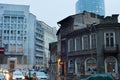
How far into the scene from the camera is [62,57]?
5091 cm

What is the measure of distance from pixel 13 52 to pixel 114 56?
71.1m

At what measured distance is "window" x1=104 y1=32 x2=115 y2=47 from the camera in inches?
1575

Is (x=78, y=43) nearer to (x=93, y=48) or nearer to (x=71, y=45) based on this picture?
(x=71, y=45)

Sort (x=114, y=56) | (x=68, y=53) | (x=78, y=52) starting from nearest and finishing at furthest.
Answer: (x=114, y=56), (x=78, y=52), (x=68, y=53)

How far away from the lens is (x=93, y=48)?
41.5 metres

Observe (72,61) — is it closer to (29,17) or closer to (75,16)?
(75,16)

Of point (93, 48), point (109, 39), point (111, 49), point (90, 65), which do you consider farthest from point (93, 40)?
point (90, 65)

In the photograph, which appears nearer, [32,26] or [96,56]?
[96,56]

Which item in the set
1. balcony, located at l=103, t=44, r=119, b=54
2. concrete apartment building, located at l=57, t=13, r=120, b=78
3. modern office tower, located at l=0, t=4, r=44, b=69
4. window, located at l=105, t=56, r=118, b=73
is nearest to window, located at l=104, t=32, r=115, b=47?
concrete apartment building, located at l=57, t=13, r=120, b=78

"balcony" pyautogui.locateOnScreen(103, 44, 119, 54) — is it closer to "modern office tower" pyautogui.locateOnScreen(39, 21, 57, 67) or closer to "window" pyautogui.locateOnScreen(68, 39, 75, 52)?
"window" pyautogui.locateOnScreen(68, 39, 75, 52)

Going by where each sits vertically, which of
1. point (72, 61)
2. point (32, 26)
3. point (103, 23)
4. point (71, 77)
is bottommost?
point (71, 77)

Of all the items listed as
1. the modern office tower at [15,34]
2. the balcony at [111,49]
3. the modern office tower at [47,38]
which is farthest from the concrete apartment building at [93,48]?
the modern office tower at [47,38]

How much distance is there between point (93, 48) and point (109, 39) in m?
3.03

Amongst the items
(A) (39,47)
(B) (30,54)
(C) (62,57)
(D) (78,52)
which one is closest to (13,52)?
(B) (30,54)
